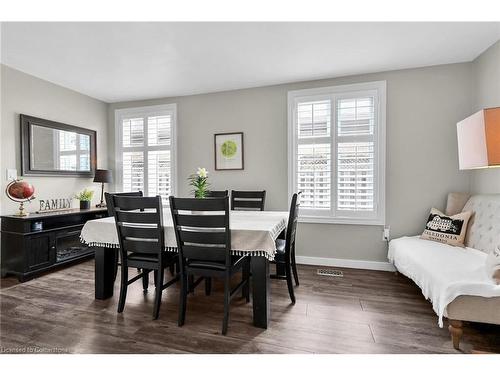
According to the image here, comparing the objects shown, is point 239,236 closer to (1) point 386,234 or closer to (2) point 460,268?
(2) point 460,268

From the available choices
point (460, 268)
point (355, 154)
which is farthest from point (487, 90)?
point (460, 268)

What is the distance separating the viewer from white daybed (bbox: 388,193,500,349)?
5.31 feet

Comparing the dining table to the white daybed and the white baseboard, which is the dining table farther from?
the white baseboard

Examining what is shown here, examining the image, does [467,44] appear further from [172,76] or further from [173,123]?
[173,123]

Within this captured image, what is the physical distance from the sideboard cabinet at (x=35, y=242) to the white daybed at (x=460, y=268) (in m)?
4.00

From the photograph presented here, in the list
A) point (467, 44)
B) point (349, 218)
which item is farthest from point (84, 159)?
point (467, 44)

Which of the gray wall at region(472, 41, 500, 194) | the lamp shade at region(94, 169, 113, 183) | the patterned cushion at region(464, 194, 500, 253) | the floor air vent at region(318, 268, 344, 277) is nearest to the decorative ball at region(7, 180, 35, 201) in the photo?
the lamp shade at region(94, 169, 113, 183)

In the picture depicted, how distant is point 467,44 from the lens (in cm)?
254

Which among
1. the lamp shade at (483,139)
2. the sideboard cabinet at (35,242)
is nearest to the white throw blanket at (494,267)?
the lamp shade at (483,139)

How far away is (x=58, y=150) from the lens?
3635 mm

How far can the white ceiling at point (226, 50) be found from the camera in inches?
88.8

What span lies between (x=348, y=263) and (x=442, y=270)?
149 cm
